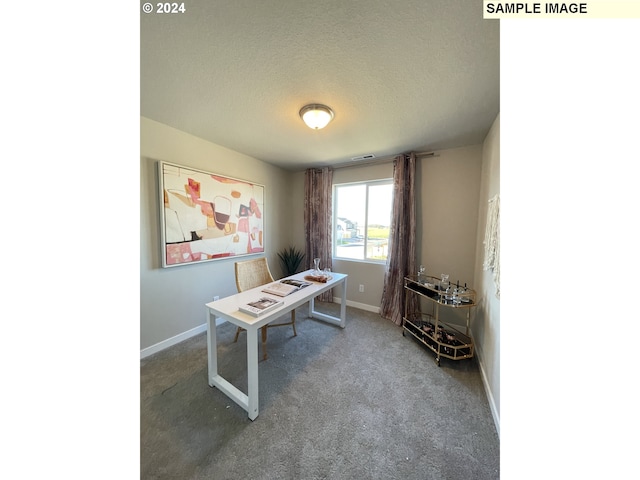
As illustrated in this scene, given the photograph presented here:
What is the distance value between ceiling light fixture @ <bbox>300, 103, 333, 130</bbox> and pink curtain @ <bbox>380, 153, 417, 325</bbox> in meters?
1.40

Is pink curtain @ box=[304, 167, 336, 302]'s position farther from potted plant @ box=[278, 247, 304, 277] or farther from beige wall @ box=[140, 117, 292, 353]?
beige wall @ box=[140, 117, 292, 353]

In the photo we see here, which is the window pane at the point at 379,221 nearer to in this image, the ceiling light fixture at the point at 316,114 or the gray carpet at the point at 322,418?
the gray carpet at the point at 322,418

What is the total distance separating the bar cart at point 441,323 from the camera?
1973 millimetres

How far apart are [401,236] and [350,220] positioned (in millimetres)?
913

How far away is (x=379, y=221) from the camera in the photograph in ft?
10.2

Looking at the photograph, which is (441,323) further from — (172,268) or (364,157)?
(172,268)

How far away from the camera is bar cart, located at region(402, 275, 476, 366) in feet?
6.47

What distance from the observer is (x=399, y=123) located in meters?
1.91

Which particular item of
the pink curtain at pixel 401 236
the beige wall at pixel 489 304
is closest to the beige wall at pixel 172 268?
the pink curtain at pixel 401 236

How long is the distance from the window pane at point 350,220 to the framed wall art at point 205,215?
4.26 feet
